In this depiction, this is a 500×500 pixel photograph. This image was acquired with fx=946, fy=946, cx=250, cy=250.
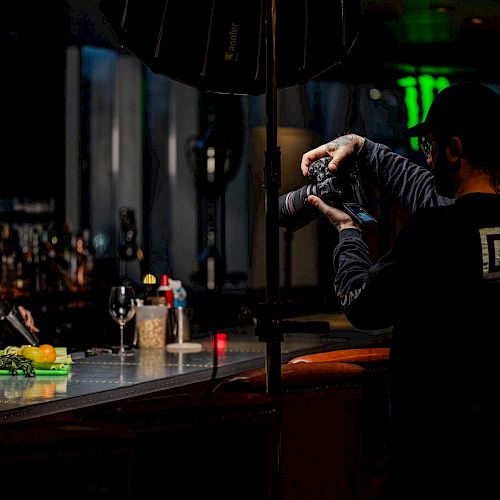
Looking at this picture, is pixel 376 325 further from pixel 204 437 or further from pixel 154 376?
pixel 154 376

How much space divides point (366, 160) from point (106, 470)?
1.24 m

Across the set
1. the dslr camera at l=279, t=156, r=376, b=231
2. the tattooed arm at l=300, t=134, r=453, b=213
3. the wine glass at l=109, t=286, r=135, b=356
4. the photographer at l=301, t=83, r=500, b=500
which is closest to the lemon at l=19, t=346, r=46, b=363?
the wine glass at l=109, t=286, r=135, b=356

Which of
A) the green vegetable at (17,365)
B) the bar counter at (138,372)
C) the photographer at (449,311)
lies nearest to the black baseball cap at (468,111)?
the photographer at (449,311)

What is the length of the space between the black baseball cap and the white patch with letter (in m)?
0.22

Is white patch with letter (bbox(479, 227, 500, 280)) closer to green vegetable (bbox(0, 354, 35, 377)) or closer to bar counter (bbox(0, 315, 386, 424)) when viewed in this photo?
bar counter (bbox(0, 315, 386, 424))

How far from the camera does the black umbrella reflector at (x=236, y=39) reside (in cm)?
228

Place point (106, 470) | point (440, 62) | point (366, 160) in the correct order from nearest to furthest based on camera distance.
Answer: point (106, 470) < point (366, 160) < point (440, 62)

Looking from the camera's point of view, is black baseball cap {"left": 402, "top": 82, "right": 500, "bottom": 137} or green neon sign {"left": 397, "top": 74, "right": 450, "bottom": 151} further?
green neon sign {"left": 397, "top": 74, "right": 450, "bottom": 151}

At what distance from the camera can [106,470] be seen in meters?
1.29

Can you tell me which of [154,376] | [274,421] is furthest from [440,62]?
[274,421]

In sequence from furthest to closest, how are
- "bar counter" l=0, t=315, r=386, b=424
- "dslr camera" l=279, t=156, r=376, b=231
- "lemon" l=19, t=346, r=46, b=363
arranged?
1. "lemon" l=19, t=346, r=46, b=363
2. "dslr camera" l=279, t=156, r=376, b=231
3. "bar counter" l=0, t=315, r=386, b=424

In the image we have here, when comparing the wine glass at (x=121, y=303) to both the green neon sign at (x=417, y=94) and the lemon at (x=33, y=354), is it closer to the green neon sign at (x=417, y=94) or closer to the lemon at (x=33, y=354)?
the lemon at (x=33, y=354)

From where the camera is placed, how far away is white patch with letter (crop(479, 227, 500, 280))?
1.73m

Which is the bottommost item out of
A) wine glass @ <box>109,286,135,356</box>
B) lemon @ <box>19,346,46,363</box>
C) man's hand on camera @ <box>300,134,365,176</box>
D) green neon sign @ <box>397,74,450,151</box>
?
lemon @ <box>19,346,46,363</box>
